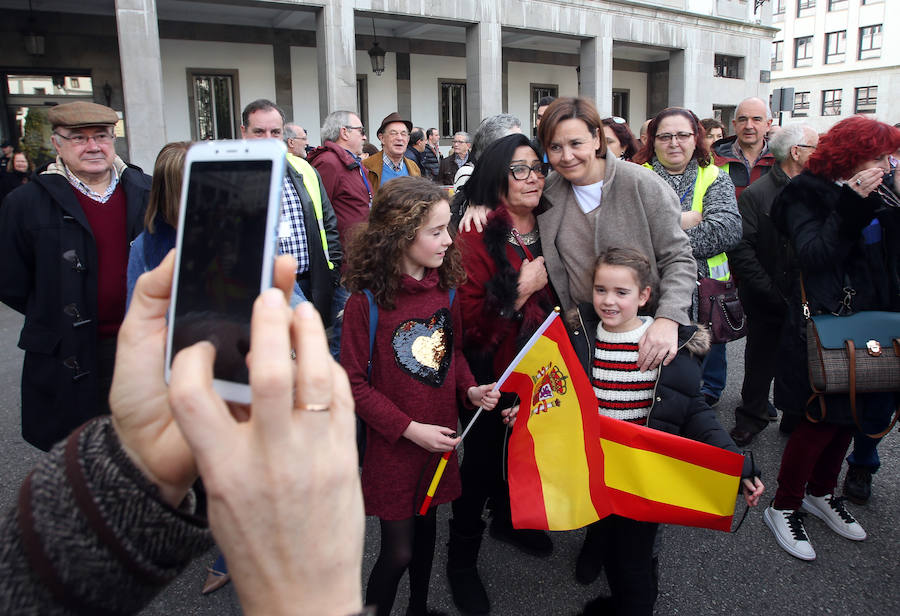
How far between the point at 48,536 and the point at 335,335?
Answer: 124 inches

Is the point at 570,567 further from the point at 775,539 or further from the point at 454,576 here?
the point at 775,539

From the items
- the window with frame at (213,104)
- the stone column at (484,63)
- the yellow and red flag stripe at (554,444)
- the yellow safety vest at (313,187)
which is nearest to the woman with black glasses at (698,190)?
the yellow and red flag stripe at (554,444)

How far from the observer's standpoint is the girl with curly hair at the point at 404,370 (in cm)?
233

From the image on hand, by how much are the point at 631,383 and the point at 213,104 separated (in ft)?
48.7

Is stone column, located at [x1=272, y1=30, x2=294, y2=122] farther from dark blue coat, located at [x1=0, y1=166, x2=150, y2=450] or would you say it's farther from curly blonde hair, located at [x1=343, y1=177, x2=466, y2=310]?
curly blonde hair, located at [x1=343, y1=177, x2=466, y2=310]

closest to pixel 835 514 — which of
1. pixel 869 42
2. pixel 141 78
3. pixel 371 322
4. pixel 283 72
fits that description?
pixel 371 322

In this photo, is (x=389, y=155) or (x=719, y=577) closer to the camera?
(x=719, y=577)

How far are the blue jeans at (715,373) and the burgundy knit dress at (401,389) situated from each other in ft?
10.00

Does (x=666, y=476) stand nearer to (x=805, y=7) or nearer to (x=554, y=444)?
(x=554, y=444)

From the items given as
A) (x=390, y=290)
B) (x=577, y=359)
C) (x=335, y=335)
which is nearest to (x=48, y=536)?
(x=390, y=290)

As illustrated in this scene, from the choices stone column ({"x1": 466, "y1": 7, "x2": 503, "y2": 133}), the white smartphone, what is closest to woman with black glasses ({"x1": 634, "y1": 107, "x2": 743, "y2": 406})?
the white smartphone

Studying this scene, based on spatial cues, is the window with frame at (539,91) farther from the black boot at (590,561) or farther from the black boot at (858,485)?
the black boot at (590,561)

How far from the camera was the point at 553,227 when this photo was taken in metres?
2.79

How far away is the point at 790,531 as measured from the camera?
125 inches
